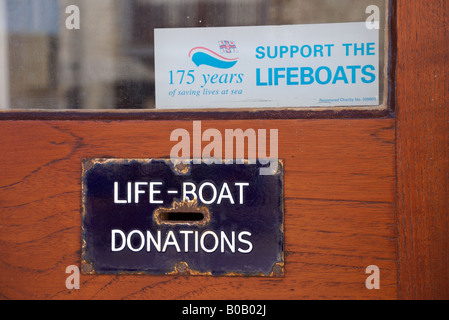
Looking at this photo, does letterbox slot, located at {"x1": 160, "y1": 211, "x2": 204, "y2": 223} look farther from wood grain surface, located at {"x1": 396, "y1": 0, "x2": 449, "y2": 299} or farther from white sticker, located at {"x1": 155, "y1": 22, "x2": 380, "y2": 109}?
wood grain surface, located at {"x1": 396, "y1": 0, "x2": 449, "y2": 299}

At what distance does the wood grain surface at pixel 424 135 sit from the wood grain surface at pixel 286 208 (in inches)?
1.1

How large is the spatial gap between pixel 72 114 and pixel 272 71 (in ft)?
1.44

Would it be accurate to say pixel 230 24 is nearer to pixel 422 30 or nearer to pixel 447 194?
pixel 422 30

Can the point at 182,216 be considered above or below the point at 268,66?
below

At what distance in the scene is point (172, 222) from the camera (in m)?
0.86

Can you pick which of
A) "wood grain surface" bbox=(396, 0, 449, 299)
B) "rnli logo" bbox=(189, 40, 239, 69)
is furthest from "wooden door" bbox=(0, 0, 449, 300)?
"rnli logo" bbox=(189, 40, 239, 69)

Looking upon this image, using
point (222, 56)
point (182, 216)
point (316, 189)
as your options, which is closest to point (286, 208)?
point (316, 189)

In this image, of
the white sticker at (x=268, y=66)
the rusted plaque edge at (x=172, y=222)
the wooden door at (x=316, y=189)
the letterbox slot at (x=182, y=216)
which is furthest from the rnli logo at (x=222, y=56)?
the letterbox slot at (x=182, y=216)

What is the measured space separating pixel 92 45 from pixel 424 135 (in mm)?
722

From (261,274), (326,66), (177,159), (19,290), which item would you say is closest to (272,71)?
(326,66)

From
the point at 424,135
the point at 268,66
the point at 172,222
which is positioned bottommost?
the point at 172,222

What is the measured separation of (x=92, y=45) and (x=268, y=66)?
0.39m

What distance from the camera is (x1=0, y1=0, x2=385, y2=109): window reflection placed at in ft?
2.92

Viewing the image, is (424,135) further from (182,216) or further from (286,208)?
(182,216)
